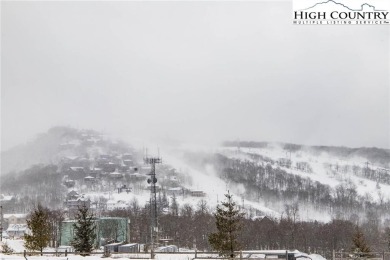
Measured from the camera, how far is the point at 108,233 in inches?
3782

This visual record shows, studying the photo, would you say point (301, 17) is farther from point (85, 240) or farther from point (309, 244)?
point (309, 244)

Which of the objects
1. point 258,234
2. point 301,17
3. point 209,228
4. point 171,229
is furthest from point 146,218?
point 301,17

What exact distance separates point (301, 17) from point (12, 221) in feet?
631

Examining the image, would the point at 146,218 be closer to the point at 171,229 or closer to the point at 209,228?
the point at 171,229

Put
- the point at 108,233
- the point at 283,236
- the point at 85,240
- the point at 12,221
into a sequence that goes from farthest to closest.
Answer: the point at 12,221, the point at 283,236, the point at 108,233, the point at 85,240

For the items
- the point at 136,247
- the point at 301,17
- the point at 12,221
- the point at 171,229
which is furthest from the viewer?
the point at 12,221

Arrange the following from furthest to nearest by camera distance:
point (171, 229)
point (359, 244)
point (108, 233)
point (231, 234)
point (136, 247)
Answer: point (171, 229) < point (108, 233) < point (136, 247) < point (359, 244) < point (231, 234)

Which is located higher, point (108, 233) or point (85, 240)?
point (85, 240)

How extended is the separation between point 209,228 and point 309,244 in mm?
25842

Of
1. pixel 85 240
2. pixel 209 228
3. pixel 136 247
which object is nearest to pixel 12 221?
pixel 209 228

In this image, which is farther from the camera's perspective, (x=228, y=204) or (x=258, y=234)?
(x=258, y=234)

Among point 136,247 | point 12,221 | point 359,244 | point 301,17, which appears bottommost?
point 12,221

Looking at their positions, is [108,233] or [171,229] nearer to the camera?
[108,233]

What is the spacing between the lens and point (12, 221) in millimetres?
190500
